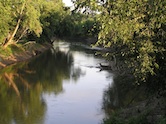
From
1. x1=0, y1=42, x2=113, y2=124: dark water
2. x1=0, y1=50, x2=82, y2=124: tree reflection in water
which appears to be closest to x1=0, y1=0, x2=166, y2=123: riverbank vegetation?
x1=0, y1=42, x2=113, y2=124: dark water

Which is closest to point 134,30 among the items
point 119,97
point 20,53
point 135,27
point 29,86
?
point 135,27

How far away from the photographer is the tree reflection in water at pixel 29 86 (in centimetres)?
1819

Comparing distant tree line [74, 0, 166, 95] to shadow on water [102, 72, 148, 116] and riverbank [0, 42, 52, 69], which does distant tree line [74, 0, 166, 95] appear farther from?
riverbank [0, 42, 52, 69]

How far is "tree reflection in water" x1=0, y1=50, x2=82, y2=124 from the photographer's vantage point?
59.7 feet

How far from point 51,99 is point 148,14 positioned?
1487cm

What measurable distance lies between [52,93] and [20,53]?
71.0ft

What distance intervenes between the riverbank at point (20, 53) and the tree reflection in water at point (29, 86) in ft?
4.27

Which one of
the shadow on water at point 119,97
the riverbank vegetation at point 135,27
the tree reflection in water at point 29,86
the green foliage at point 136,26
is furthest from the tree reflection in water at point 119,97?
the green foliage at point 136,26

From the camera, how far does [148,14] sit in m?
7.56

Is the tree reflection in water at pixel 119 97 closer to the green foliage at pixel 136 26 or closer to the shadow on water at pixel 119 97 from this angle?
the shadow on water at pixel 119 97

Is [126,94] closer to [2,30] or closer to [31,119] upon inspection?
[31,119]

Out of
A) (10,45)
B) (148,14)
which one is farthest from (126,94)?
(10,45)

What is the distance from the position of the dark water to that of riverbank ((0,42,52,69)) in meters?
1.64

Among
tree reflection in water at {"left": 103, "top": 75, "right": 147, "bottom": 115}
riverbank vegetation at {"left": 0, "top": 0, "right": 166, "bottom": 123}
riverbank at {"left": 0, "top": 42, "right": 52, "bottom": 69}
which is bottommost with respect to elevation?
tree reflection in water at {"left": 103, "top": 75, "right": 147, "bottom": 115}
